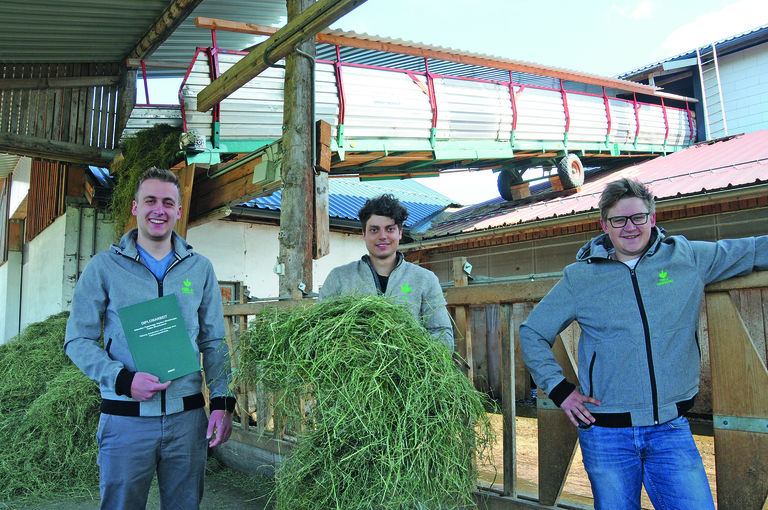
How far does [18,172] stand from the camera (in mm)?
13570

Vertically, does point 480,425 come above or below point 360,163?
below

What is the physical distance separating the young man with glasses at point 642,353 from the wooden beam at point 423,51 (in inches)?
155

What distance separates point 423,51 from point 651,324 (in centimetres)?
681

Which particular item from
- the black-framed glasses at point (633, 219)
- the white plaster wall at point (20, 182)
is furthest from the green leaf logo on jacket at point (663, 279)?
the white plaster wall at point (20, 182)

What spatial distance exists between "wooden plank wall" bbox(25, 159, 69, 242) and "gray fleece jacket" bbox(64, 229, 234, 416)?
746 cm

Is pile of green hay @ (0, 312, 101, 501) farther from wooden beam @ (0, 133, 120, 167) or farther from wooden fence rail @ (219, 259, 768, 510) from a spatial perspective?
wooden beam @ (0, 133, 120, 167)

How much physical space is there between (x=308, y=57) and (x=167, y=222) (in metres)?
2.61

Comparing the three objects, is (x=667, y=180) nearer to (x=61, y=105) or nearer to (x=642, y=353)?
(x=642, y=353)

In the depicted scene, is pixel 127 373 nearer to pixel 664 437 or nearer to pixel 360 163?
pixel 664 437

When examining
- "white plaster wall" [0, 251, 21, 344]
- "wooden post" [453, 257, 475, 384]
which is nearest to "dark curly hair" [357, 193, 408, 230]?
"wooden post" [453, 257, 475, 384]

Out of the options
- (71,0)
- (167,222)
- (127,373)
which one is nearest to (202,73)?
(71,0)

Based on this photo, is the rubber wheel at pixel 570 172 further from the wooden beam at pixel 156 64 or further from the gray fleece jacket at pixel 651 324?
the gray fleece jacket at pixel 651 324

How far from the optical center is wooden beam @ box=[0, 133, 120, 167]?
7.12m

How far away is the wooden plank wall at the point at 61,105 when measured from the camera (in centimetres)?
725
